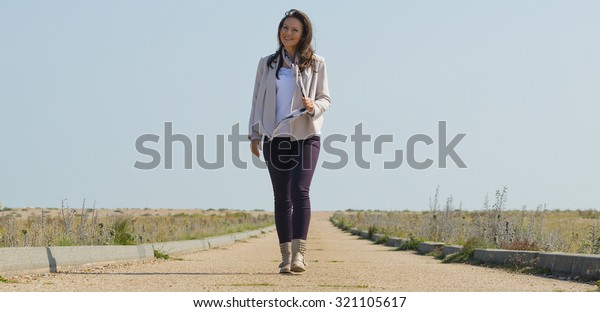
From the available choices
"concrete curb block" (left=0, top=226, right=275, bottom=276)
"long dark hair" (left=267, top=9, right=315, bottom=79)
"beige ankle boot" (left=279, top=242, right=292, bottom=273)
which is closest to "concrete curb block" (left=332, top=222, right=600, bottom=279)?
"beige ankle boot" (left=279, top=242, right=292, bottom=273)

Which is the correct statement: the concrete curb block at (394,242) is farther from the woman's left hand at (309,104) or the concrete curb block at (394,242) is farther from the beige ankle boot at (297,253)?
the woman's left hand at (309,104)

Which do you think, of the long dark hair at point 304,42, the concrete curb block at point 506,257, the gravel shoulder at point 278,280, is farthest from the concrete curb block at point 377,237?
the long dark hair at point 304,42

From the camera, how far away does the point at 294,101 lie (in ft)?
31.8

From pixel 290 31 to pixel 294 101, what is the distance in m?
0.72

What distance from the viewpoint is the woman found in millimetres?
9641

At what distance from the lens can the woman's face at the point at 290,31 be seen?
380 inches

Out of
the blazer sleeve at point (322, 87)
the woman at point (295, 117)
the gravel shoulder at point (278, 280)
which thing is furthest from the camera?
the blazer sleeve at point (322, 87)

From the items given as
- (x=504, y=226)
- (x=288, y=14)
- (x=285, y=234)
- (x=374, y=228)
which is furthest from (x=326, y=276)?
(x=374, y=228)

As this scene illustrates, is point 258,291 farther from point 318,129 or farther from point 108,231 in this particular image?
point 108,231

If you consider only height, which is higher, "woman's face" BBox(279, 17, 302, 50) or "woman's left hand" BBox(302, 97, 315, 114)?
"woman's face" BBox(279, 17, 302, 50)

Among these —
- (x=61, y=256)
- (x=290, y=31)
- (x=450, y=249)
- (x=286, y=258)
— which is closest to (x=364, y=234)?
(x=450, y=249)

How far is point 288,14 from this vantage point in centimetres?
976

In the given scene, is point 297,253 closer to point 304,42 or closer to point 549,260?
point 304,42

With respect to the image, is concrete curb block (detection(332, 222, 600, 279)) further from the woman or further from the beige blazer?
the beige blazer
